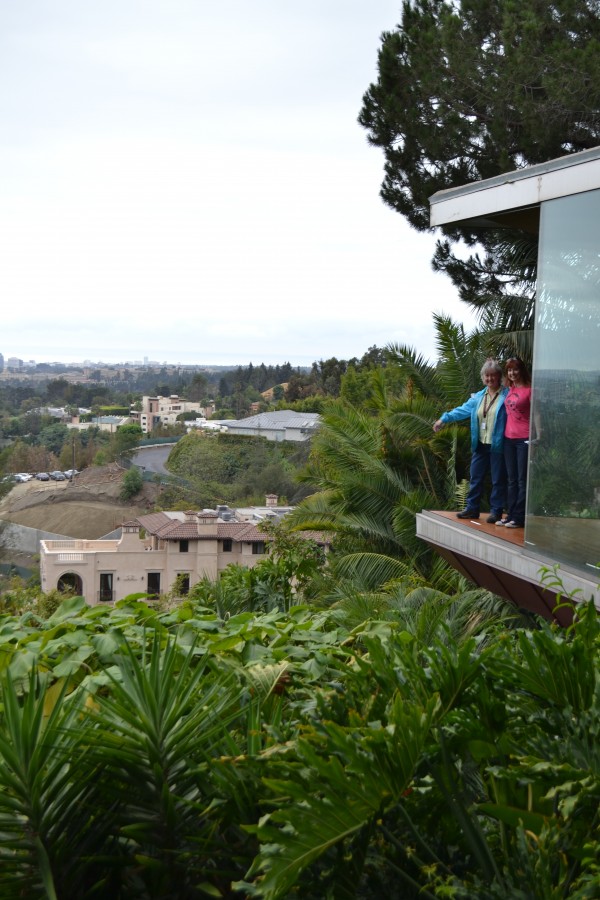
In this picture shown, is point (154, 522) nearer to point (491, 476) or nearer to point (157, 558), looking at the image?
point (157, 558)

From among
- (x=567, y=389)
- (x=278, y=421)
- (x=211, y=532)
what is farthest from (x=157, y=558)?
(x=278, y=421)

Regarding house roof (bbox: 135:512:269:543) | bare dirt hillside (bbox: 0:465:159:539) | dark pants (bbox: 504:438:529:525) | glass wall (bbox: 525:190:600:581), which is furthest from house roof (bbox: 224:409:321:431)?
glass wall (bbox: 525:190:600:581)

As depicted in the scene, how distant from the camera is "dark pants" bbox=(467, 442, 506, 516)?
Result: 8344 mm

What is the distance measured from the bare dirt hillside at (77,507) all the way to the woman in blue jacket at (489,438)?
63.0 metres

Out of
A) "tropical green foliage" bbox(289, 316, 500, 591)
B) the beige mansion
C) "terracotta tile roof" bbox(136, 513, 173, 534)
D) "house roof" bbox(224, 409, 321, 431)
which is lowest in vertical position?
the beige mansion

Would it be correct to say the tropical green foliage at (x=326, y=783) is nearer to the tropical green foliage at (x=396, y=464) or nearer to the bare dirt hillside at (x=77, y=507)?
the tropical green foliage at (x=396, y=464)

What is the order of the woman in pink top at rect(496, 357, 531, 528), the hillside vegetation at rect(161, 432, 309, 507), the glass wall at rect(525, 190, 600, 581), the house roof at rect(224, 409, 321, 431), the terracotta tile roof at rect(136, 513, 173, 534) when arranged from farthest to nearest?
the house roof at rect(224, 409, 321, 431)
the hillside vegetation at rect(161, 432, 309, 507)
the terracotta tile roof at rect(136, 513, 173, 534)
the woman in pink top at rect(496, 357, 531, 528)
the glass wall at rect(525, 190, 600, 581)

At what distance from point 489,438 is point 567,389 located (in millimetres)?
1640

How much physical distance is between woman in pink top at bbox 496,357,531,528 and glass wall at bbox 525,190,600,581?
57 cm

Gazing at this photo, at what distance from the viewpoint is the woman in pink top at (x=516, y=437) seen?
25.7 feet

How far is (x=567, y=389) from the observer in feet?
22.3

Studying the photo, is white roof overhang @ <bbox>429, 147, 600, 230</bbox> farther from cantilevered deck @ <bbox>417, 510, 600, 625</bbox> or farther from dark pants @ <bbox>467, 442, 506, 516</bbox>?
cantilevered deck @ <bbox>417, 510, 600, 625</bbox>

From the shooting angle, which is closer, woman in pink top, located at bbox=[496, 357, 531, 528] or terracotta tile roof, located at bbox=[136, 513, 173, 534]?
woman in pink top, located at bbox=[496, 357, 531, 528]

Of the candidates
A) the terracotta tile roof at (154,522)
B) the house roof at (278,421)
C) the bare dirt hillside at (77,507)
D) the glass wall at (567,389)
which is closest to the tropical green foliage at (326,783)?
the glass wall at (567,389)
